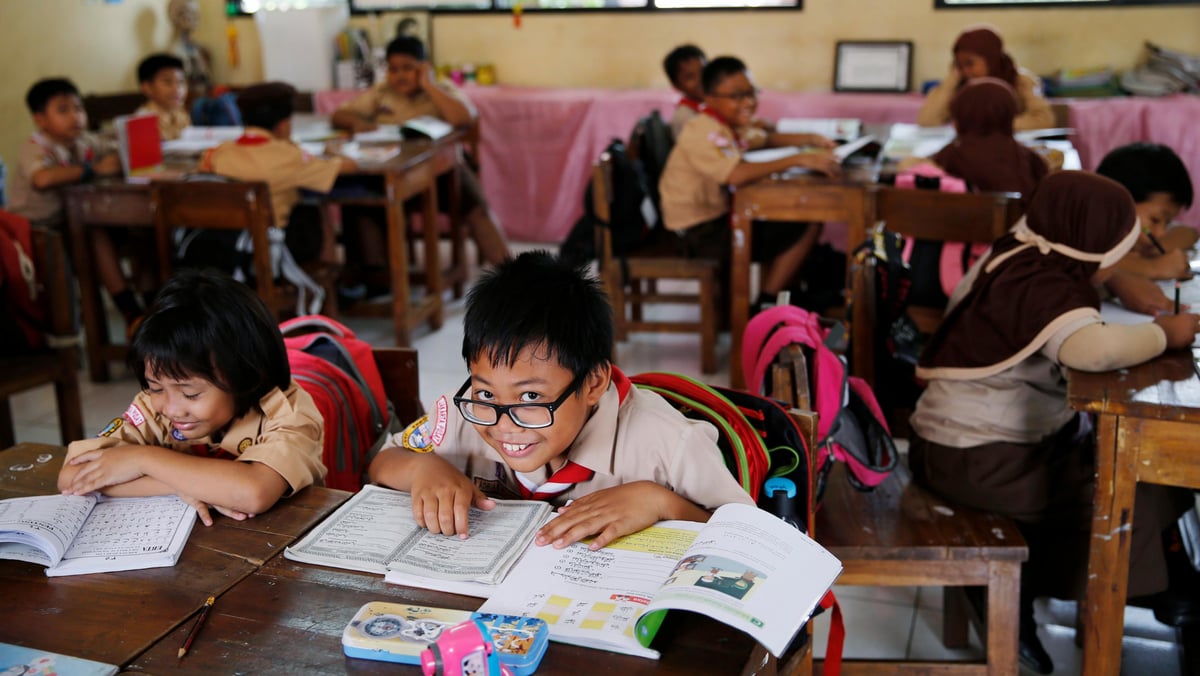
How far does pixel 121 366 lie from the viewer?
13.3 ft

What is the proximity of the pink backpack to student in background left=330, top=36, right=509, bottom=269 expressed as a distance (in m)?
2.74

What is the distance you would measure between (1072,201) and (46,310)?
2.41m

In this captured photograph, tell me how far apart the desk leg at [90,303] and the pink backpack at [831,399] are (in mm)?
2634

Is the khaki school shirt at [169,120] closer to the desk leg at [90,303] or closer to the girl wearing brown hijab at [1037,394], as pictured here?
the desk leg at [90,303]

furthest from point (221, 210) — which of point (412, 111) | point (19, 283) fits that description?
point (412, 111)

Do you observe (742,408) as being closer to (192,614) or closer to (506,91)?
(192,614)

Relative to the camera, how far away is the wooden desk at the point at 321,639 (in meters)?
1.03

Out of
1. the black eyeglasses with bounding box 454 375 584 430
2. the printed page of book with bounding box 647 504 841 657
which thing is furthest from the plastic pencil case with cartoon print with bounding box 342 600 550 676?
the black eyeglasses with bounding box 454 375 584 430

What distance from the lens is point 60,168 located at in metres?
3.66

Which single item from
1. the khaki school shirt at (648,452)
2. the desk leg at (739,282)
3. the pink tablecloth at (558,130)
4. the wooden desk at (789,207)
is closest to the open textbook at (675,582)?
the khaki school shirt at (648,452)

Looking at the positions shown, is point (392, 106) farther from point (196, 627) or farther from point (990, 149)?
point (196, 627)

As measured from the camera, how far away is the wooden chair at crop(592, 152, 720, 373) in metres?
3.60

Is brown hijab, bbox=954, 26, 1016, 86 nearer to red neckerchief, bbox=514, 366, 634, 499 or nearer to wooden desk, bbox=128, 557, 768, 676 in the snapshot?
red neckerchief, bbox=514, 366, 634, 499

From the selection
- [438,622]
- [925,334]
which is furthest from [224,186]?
[438,622]
